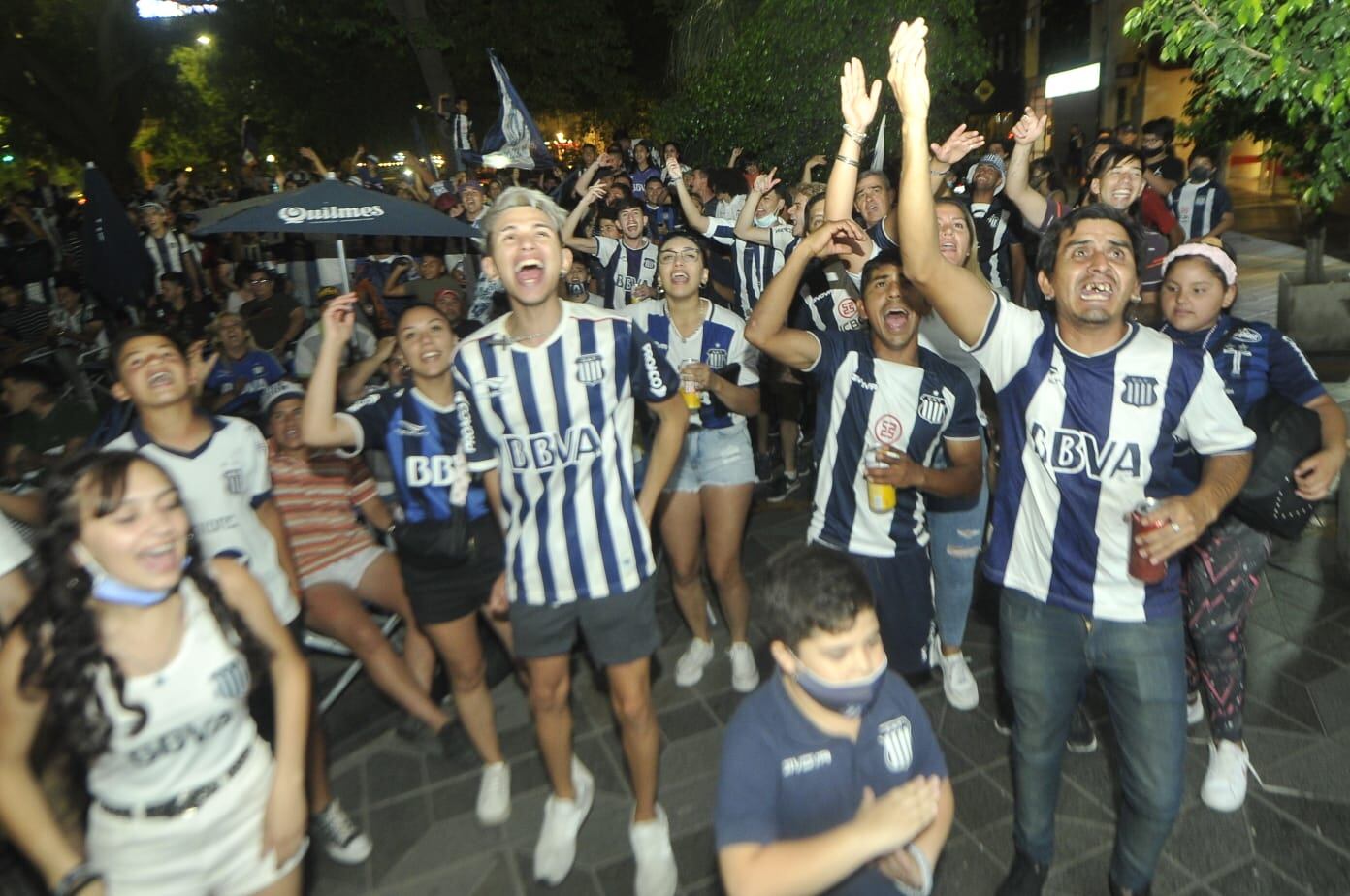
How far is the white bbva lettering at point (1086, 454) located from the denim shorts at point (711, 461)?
188 centimetres

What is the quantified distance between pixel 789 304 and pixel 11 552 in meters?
2.74

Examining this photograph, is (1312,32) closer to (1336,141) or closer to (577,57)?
(1336,141)

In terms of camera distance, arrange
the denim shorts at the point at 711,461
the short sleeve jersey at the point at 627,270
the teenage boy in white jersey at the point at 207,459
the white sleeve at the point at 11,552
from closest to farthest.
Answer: the white sleeve at the point at 11,552
the teenage boy in white jersey at the point at 207,459
the denim shorts at the point at 711,461
the short sleeve jersey at the point at 627,270

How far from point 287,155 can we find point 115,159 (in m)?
7.08

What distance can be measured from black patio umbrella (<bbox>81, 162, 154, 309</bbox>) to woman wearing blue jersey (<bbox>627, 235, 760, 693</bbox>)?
23.1ft

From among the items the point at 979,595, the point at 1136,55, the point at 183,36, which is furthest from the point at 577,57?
the point at 979,595

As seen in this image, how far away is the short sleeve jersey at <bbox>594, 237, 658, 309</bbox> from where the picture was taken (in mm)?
7812

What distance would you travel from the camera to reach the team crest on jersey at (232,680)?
8.00 feet

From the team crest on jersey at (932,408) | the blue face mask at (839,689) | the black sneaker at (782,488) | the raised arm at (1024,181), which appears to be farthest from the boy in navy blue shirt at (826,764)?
the black sneaker at (782,488)

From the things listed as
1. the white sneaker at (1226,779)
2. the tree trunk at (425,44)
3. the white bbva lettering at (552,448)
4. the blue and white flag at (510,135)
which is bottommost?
the white sneaker at (1226,779)

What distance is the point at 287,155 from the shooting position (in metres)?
35.4

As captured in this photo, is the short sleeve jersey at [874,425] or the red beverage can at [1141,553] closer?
the red beverage can at [1141,553]

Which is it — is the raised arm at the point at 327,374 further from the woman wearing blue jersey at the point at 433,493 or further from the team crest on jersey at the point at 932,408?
the team crest on jersey at the point at 932,408

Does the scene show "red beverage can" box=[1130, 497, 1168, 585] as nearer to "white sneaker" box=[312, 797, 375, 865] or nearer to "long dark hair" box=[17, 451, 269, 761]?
"long dark hair" box=[17, 451, 269, 761]
